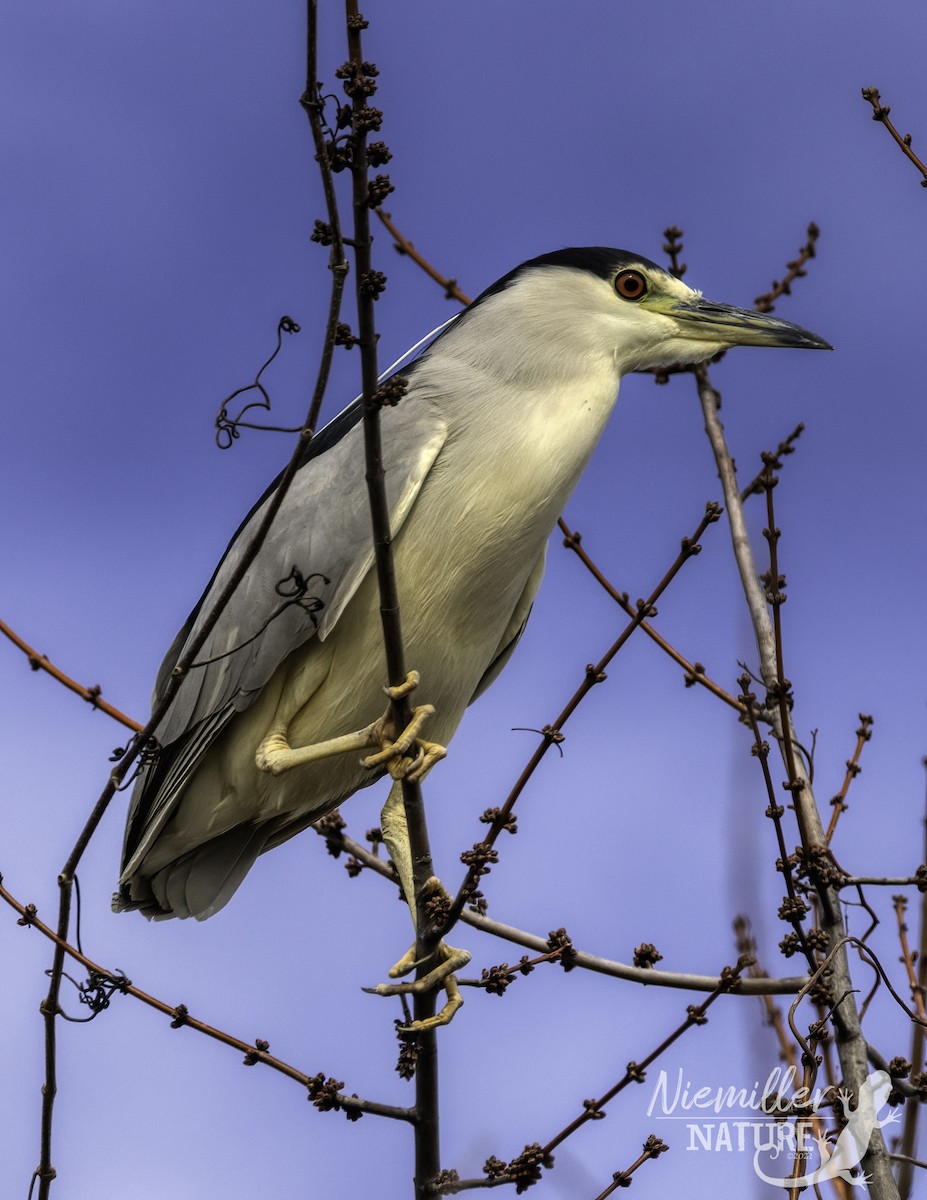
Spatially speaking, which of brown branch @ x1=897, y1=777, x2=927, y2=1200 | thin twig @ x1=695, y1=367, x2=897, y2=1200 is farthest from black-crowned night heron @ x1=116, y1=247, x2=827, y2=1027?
brown branch @ x1=897, y1=777, x2=927, y2=1200

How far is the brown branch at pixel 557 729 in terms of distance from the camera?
251 cm

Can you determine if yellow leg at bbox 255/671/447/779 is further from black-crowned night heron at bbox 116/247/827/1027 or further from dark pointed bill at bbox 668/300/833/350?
dark pointed bill at bbox 668/300/833/350

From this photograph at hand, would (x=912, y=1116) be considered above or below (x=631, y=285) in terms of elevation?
below

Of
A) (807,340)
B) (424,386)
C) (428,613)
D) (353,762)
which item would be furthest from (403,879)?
(807,340)

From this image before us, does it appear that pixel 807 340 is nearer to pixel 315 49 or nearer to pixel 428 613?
pixel 428 613

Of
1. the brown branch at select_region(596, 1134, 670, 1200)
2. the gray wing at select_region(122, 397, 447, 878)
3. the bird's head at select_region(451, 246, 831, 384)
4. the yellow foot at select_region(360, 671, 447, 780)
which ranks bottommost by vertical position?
the brown branch at select_region(596, 1134, 670, 1200)

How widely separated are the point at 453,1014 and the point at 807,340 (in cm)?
205

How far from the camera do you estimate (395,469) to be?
3287 mm

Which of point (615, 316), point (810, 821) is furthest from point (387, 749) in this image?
point (615, 316)

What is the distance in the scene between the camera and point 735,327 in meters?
3.85

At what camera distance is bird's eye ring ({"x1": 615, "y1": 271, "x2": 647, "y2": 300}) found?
3822mm

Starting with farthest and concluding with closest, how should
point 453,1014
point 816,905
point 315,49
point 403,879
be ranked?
point 403,879 → point 453,1014 → point 816,905 → point 315,49

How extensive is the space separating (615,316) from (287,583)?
46.1 inches

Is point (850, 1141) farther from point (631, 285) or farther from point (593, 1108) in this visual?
point (631, 285)
